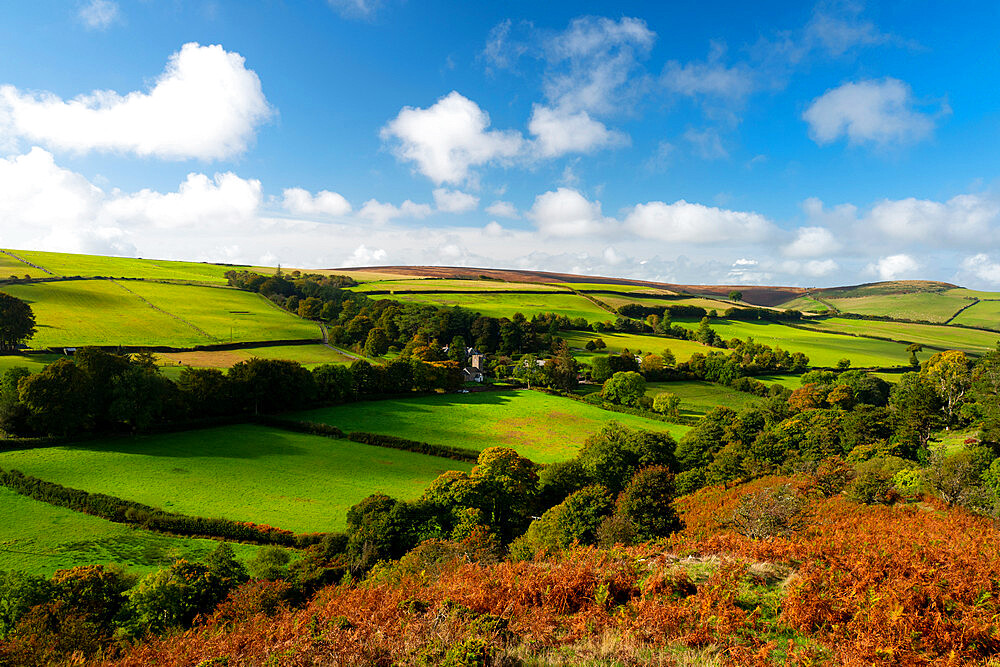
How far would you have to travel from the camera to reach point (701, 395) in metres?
72.6

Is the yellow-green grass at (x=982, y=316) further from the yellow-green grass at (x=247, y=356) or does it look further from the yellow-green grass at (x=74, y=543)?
the yellow-green grass at (x=74, y=543)

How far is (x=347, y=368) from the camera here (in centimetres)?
5903

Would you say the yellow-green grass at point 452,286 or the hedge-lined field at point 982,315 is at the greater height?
the yellow-green grass at point 452,286

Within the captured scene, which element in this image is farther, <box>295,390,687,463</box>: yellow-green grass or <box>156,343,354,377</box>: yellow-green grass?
<box>156,343,354,377</box>: yellow-green grass

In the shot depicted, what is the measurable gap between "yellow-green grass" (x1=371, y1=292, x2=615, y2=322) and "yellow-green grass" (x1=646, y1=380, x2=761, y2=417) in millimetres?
44619

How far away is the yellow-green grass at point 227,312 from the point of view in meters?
83.0

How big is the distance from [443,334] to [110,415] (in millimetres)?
60678

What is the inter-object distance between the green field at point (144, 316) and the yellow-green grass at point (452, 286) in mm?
37709

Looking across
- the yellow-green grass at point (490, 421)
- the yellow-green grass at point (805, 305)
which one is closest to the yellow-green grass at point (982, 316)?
the yellow-green grass at point (805, 305)

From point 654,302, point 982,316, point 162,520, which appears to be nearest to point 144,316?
point 162,520

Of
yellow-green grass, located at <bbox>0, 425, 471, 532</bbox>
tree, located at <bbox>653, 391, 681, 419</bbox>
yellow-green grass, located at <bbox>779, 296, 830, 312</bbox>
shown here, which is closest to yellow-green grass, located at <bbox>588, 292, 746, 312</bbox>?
yellow-green grass, located at <bbox>779, 296, 830, 312</bbox>

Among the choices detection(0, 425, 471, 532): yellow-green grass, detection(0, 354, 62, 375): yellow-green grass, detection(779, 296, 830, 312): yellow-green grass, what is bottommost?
detection(0, 425, 471, 532): yellow-green grass

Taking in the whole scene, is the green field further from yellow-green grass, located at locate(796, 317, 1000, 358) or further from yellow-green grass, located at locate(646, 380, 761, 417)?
yellow-green grass, located at locate(796, 317, 1000, 358)

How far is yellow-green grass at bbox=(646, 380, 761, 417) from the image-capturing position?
65.6 meters
